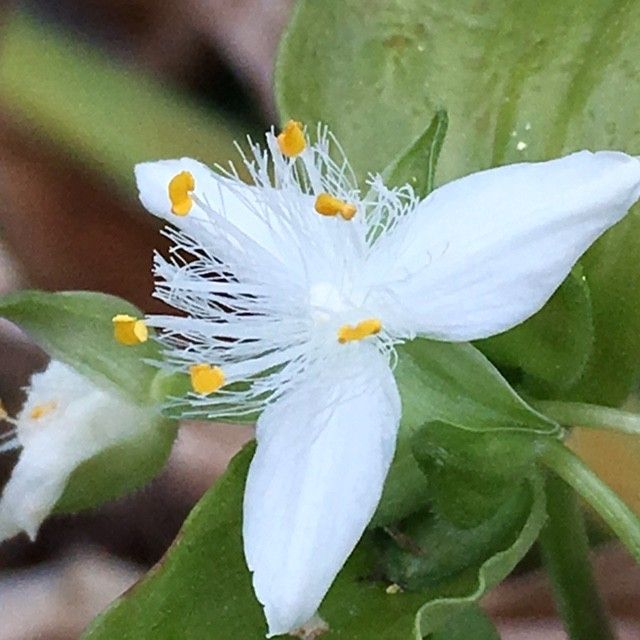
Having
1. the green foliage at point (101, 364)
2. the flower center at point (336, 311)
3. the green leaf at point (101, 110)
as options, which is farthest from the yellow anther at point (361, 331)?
the green leaf at point (101, 110)

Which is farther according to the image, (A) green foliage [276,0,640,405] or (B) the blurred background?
(B) the blurred background

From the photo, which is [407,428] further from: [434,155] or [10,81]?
[10,81]

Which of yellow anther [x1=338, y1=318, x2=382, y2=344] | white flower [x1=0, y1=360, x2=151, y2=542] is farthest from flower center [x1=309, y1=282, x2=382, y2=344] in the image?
white flower [x1=0, y1=360, x2=151, y2=542]

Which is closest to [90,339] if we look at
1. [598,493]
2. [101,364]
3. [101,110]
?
[101,364]

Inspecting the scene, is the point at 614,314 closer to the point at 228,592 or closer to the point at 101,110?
the point at 228,592

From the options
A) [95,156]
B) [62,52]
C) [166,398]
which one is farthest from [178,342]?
[62,52]

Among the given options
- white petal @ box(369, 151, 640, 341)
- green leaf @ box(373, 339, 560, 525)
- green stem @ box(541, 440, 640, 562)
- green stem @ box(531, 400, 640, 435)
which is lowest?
green stem @ box(541, 440, 640, 562)

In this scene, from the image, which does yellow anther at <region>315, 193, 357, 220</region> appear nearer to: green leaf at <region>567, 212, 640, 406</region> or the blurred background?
green leaf at <region>567, 212, 640, 406</region>
